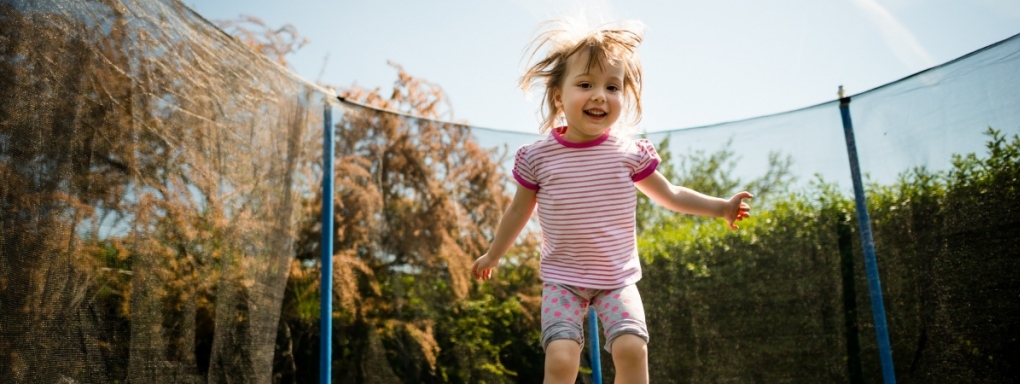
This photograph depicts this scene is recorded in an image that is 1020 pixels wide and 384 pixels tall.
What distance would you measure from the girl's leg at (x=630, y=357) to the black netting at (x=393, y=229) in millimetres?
978

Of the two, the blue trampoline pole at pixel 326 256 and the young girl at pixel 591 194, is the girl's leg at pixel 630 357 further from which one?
the blue trampoline pole at pixel 326 256

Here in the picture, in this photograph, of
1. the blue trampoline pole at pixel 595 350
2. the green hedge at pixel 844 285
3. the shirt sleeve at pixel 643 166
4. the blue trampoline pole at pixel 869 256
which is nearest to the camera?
the shirt sleeve at pixel 643 166

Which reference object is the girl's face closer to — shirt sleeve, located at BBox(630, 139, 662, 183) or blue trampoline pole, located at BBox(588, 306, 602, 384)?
shirt sleeve, located at BBox(630, 139, 662, 183)

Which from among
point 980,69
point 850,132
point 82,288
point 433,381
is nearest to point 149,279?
point 82,288

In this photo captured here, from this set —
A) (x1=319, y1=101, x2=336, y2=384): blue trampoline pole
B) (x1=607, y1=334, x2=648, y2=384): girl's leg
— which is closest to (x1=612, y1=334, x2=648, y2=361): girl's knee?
(x1=607, y1=334, x2=648, y2=384): girl's leg

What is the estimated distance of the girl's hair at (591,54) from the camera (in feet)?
5.29

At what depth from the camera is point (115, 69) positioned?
1.56 metres

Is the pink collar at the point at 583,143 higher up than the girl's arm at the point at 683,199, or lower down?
higher up

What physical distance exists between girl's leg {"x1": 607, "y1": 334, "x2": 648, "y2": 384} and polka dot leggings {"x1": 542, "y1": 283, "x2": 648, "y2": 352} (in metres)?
0.02

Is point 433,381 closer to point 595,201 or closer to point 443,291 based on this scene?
point 443,291

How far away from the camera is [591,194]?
5.13 ft

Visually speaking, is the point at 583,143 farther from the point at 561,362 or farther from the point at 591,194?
the point at 561,362

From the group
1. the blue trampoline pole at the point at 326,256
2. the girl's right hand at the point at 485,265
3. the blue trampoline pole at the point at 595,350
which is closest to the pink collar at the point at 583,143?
the girl's right hand at the point at 485,265

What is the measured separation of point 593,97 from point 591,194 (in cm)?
21
